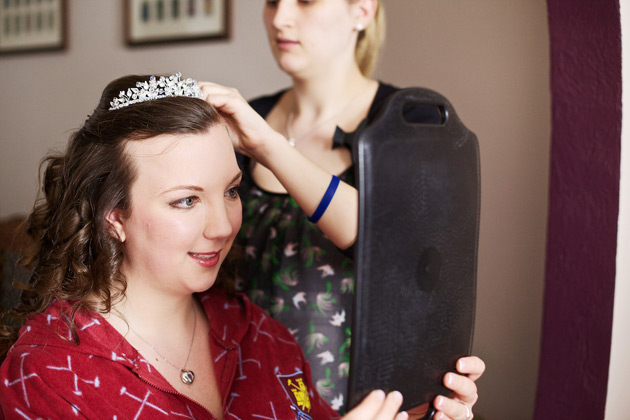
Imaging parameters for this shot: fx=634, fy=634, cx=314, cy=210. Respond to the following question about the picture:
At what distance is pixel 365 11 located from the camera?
1662 millimetres

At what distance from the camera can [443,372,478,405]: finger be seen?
102cm

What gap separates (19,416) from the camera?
1011 mm

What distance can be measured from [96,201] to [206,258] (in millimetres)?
247

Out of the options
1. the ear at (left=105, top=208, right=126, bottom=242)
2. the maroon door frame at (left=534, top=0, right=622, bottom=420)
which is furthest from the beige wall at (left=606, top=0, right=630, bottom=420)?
the ear at (left=105, top=208, right=126, bottom=242)

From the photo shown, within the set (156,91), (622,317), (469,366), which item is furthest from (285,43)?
(622,317)

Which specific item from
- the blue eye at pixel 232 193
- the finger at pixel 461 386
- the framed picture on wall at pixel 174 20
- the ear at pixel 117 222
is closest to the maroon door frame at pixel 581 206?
the finger at pixel 461 386

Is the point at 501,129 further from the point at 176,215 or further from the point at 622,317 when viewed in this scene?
the point at 176,215

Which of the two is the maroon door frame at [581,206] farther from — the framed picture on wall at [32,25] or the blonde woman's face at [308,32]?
the framed picture on wall at [32,25]

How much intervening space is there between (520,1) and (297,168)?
114 cm

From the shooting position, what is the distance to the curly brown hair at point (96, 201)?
1200mm

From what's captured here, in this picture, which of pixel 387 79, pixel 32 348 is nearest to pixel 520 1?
pixel 387 79

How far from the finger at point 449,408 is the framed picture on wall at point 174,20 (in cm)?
205

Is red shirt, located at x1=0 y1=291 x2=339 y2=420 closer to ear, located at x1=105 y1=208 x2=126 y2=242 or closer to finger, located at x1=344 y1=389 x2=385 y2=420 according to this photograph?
ear, located at x1=105 y1=208 x2=126 y2=242

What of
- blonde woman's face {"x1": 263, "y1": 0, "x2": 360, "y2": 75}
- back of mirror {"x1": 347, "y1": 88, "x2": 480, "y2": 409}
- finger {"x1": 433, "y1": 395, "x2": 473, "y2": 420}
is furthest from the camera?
blonde woman's face {"x1": 263, "y1": 0, "x2": 360, "y2": 75}
